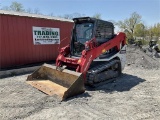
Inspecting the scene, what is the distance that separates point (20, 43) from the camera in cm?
1008

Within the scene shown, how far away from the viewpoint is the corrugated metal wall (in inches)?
372

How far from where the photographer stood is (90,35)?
268 inches

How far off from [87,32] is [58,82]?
1.96m

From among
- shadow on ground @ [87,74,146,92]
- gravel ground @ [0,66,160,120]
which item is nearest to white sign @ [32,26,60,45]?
gravel ground @ [0,66,160,120]

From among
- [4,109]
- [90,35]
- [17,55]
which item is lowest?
[4,109]

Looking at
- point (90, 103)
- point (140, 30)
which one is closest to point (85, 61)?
point (90, 103)

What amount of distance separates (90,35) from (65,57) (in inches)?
47.2

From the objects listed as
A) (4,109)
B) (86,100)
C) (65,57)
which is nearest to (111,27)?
(65,57)

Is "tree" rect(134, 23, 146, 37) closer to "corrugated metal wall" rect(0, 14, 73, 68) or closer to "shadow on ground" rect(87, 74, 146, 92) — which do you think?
"corrugated metal wall" rect(0, 14, 73, 68)

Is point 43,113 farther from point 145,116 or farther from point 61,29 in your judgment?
point 61,29

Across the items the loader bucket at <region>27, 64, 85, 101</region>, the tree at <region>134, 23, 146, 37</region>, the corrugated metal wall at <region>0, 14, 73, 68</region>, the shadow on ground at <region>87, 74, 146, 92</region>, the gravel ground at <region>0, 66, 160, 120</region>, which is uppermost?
the tree at <region>134, 23, 146, 37</region>

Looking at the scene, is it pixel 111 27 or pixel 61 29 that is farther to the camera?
pixel 61 29

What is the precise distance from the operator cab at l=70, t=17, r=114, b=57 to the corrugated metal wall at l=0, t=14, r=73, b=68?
381 cm

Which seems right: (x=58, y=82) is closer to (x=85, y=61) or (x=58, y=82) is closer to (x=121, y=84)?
(x=85, y=61)
